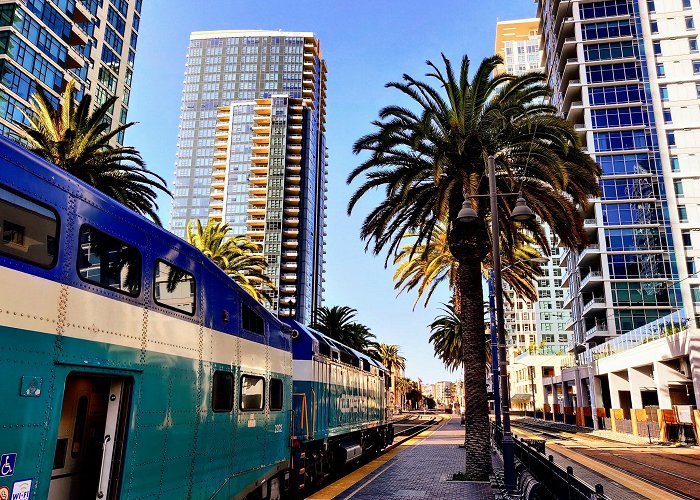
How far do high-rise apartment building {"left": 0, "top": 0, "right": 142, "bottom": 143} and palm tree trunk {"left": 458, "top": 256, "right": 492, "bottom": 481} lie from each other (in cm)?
3004

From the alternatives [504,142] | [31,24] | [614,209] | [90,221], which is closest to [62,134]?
[504,142]

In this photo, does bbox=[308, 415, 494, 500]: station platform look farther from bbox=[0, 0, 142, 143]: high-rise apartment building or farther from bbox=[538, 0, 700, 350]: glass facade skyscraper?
bbox=[538, 0, 700, 350]: glass facade skyscraper

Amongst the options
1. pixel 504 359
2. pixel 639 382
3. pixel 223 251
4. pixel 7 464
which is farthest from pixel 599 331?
pixel 7 464

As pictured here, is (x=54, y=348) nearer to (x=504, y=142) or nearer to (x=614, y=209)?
(x=504, y=142)

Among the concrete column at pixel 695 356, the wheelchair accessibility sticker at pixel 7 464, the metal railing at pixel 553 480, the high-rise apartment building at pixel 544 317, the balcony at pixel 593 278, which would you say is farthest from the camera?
the high-rise apartment building at pixel 544 317

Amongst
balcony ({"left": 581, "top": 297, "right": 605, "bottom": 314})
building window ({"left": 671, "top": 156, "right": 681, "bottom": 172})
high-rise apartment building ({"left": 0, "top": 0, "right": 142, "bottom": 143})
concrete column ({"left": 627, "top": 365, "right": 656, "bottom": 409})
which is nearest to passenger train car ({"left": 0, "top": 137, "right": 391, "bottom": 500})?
high-rise apartment building ({"left": 0, "top": 0, "right": 142, "bottom": 143})

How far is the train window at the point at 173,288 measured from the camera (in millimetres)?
7266

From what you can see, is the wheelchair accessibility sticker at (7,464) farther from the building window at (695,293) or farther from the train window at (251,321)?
the building window at (695,293)

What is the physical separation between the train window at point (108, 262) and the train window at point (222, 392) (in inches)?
99.0

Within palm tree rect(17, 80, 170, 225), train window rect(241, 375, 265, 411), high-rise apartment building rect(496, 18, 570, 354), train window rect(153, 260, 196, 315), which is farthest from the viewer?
high-rise apartment building rect(496, 18, 570, 354)

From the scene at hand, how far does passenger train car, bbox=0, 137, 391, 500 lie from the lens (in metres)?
4.96

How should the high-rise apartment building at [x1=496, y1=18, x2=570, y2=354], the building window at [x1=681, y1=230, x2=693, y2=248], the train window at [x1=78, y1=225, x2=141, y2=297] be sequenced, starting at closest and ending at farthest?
1. the train window at [x1=78, y1=225, x2=141, y2=297]
2. the building window at [x1=681, y1=230, x2=693, y2=248]
3. the high-rise apartment building at [x1=496, y1=18, x2=570, y2=354]

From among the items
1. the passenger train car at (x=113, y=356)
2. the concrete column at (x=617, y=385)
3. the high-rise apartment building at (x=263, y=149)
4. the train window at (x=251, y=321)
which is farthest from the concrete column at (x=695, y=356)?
the high-rise apartment building at (x=263, y=149)

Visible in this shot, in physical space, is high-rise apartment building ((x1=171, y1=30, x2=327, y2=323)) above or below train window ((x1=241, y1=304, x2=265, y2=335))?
above
